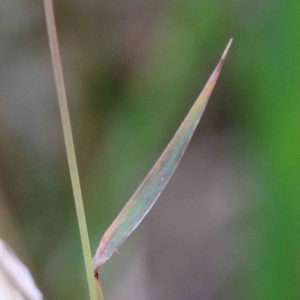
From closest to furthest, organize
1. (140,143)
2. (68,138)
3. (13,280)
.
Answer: (68,138)
(13,280)
(140,143)

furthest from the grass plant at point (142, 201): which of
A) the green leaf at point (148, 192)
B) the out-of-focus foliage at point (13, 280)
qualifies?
the out-of-focus foliage at point (13, 280)

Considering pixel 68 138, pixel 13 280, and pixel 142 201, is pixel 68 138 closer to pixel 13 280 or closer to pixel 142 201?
pixel 142 201

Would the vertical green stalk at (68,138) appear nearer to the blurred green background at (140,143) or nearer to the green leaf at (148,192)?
the green leaf at (148,192)

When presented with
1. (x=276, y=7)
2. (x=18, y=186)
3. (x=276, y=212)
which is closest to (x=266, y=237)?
(x=276, y=212)

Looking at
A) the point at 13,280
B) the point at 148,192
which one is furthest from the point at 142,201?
the point at 13,280

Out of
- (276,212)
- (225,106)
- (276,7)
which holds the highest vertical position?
(276,7)

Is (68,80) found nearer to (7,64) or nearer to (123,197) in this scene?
(7,64)
